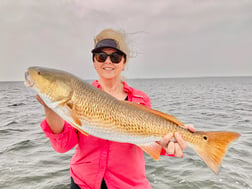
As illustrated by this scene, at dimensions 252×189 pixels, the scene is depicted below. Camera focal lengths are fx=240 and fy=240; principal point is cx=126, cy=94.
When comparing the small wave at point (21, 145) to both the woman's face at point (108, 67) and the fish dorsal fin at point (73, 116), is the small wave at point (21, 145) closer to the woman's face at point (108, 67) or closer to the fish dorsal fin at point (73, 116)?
the woman's face at point (108, 67)

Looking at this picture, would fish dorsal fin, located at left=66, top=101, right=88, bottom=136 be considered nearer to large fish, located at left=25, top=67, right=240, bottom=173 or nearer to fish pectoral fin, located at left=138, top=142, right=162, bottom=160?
large fish, located at left=25, top=67, right=240, bottom=173

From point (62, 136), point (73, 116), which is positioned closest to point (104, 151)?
point (62, 136)

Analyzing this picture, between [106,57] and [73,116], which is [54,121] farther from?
[106,57]

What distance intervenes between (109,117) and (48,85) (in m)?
0.72

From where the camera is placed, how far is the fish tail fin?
279cm

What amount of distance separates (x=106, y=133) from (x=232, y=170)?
5.33 meters

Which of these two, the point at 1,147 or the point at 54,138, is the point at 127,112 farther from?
the point at 1,147

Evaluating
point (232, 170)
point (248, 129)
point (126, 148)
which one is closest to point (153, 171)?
point (232, 170)

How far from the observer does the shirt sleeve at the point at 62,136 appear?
9.43ft

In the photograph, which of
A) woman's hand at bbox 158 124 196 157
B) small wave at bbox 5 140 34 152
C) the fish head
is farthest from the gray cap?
small wave at bbox 5 140 34 152

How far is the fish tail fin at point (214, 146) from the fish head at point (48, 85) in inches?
64.8

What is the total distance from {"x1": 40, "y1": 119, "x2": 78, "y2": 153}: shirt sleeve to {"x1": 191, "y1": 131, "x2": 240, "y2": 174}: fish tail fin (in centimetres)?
150

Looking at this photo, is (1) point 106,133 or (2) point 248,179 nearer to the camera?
(1) point 106,133

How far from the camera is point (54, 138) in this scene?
9.52 ft
